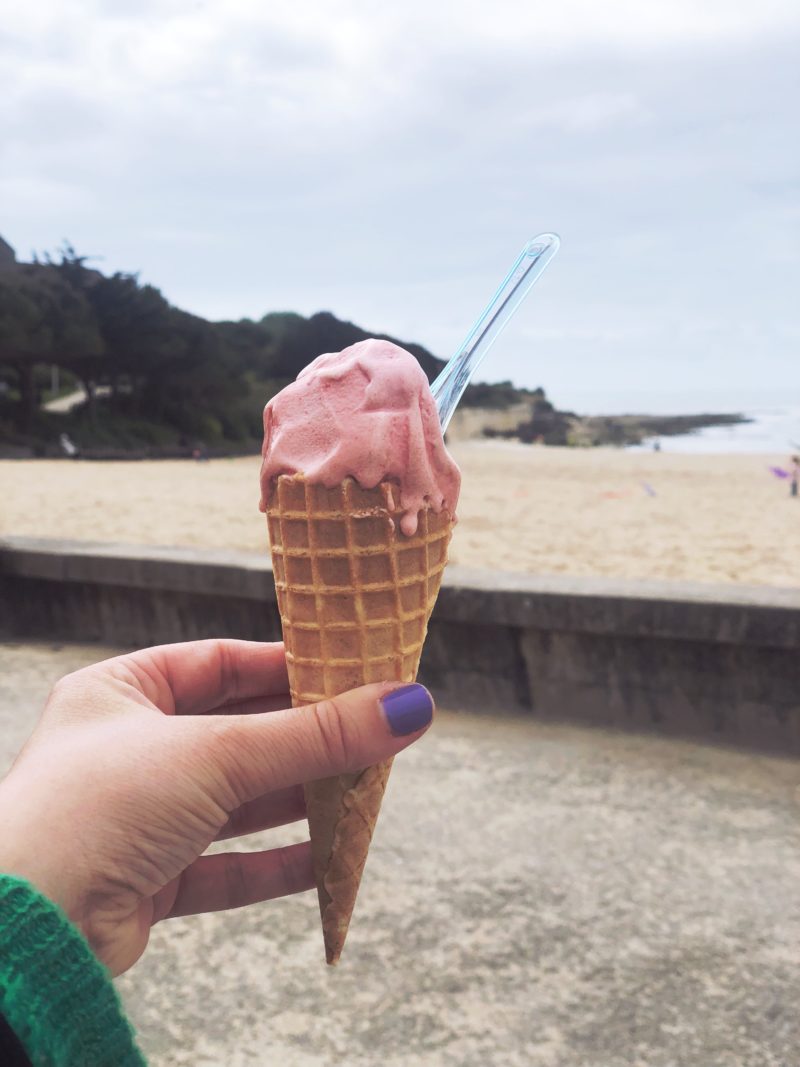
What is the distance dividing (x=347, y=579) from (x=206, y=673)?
16.7 inches

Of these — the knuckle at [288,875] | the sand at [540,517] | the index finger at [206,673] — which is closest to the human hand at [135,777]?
the index finger at [206,673]

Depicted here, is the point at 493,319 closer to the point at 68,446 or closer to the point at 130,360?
the point at 68,446

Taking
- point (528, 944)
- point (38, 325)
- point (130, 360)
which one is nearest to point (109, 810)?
point (528, 944)

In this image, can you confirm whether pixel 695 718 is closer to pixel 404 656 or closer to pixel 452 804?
pixel 452 804

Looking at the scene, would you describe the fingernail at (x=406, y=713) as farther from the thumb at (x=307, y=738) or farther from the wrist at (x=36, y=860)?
the wrist at (x=36, y=860)

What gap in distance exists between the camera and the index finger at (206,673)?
1749mm

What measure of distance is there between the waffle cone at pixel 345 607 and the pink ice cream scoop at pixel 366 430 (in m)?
0.03

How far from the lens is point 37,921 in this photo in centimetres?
115

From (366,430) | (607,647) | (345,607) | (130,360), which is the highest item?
(130,360)

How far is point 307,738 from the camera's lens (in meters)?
1.38

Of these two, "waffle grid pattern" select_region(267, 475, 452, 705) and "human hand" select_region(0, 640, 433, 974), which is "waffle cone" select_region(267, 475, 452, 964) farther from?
"human hand" select_region(0, 640, 433, 974)

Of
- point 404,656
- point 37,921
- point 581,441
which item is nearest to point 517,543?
→ point 404,656

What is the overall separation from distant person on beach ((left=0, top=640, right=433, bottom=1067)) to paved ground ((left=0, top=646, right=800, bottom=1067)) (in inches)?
40.6

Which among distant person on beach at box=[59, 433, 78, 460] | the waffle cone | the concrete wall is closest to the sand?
the concrete wall
